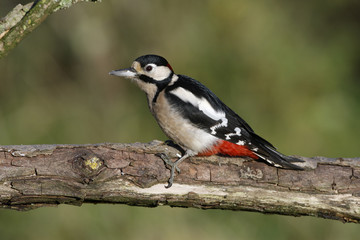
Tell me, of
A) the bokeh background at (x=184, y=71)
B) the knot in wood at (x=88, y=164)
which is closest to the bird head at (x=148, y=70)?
the knot in wood at (x=88, y=164)

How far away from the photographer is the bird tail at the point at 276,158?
2889mm

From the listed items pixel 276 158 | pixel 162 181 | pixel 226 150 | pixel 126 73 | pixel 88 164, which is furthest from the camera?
pixel 126 73

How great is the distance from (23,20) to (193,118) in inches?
46.6

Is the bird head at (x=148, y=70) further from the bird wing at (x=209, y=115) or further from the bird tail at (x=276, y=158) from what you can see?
the bird tail at (x=276, y=158)

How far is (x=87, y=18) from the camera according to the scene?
5234mm

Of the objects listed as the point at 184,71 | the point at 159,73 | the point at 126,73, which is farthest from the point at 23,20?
the point at 184,71

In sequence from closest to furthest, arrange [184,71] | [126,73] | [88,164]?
[88,164], [126,73], [184,71]

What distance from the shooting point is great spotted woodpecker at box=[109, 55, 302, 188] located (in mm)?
3066

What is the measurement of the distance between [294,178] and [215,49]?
2.62m

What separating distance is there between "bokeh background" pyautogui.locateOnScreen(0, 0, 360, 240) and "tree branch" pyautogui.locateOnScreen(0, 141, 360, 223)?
1938 millimetres

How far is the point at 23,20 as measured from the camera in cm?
248

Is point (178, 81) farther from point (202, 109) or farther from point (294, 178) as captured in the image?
point (294, 178)

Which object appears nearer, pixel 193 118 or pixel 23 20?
pixel 23 20

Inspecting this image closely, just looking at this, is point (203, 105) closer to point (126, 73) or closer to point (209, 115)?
point (209, 115)
